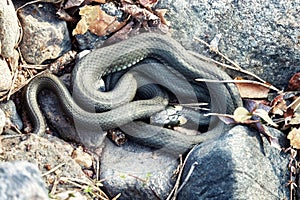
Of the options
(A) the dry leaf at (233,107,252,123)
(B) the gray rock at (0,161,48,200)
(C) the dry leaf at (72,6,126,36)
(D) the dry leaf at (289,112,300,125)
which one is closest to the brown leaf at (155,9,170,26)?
(C) the dry leaf at (72,6,126,36)

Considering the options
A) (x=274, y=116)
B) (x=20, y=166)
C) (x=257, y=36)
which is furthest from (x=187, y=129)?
(x=20, y=166)

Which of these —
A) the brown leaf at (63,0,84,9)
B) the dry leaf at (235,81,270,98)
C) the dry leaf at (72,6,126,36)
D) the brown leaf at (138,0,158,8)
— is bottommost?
the dry leaf at (235,81,270,98)

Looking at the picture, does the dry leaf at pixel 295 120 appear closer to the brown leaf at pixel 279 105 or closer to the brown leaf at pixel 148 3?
the brown leaf at pixel 279 105

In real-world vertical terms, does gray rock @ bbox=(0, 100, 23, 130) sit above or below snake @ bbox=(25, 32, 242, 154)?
below

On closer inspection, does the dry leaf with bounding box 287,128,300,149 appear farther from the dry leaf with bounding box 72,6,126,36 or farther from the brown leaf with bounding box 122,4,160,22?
the dry leaf with bounding box 72,6,126,36

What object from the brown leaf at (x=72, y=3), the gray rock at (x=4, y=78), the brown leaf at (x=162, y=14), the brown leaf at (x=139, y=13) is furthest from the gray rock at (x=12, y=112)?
the brown leaf at (x=162, y=14)

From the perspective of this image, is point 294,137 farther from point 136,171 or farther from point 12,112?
point 12,112

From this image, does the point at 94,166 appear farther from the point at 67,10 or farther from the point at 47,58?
the point at 67,10

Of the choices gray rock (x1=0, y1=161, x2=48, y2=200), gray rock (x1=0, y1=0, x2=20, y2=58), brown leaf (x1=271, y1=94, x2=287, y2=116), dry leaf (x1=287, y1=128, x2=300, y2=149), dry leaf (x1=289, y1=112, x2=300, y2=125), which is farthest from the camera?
brown leaf (x1=271, y1=94, x2=287, y2=116)
